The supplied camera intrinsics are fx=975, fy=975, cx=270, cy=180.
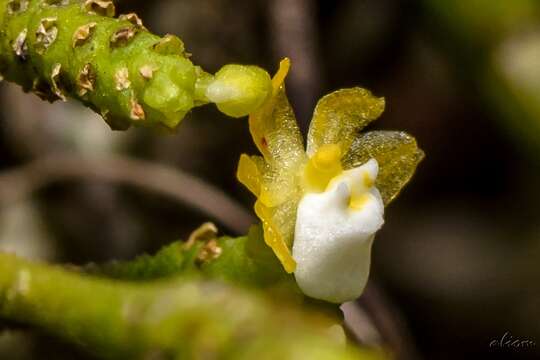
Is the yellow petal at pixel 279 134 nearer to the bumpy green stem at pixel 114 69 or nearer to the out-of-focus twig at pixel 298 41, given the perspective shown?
the bumpy green stem at pixel 114 69

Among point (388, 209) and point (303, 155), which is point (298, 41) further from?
point (303, 155)

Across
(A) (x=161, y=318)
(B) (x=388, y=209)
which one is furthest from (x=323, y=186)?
(B) (x=388, y=209)

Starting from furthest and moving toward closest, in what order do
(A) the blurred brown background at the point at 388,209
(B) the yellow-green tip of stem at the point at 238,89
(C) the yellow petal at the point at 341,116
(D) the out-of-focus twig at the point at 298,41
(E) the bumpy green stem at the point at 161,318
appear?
(A) the blurred brown background at the point at 388,209, (D) the out-of-focus twig at the point at 298,41, (C) the yellow petal at the point at 341,116, (B) the yellow-green tip of stem at the point at 238,89, (E) the bumpy green stem at the point at 161,318

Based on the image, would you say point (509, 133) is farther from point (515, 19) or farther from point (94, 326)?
point (94, 326)

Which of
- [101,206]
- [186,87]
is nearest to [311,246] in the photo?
[186,87]

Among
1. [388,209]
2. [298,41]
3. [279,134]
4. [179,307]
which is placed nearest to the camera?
[179,307]

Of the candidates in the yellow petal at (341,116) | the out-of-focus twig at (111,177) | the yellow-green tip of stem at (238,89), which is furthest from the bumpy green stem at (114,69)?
the out-of-focus twig at (111,177)

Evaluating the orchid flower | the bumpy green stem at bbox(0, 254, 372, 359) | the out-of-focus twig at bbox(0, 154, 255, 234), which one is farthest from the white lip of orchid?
the out-of-focus twig at bbox(0, 154, 255, 234)
